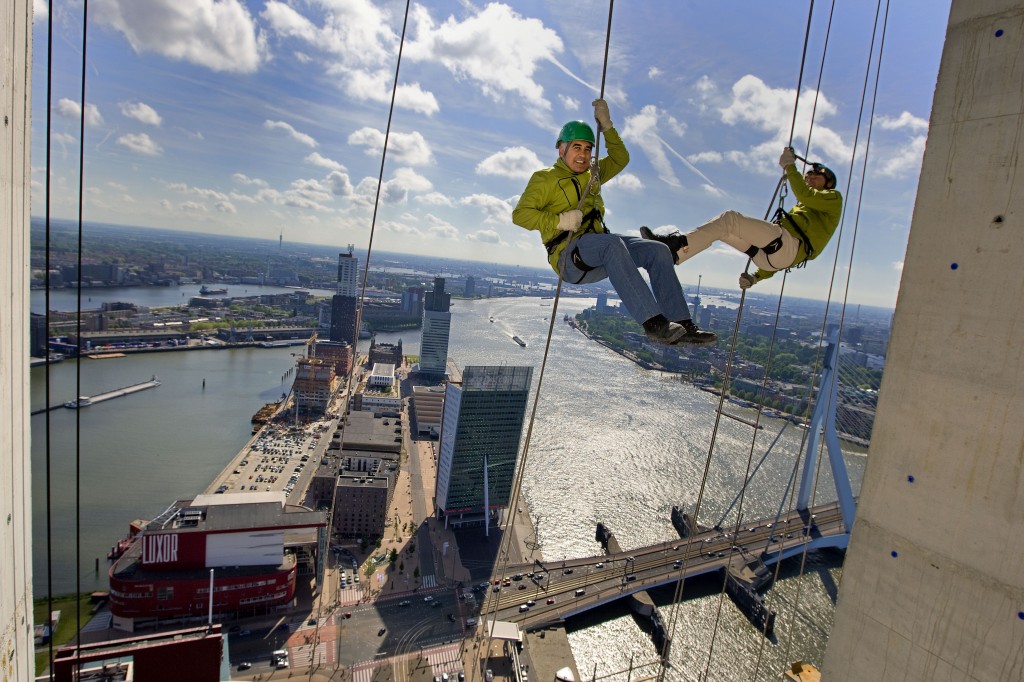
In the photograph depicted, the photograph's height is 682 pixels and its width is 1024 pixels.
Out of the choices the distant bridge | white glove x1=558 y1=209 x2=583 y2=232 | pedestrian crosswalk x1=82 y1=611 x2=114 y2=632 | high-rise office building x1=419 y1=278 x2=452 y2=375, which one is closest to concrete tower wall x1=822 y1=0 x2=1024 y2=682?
white glove x1=558 y1=209 x2=583 y2=232

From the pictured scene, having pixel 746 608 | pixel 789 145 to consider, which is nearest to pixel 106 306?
pixel 746 608

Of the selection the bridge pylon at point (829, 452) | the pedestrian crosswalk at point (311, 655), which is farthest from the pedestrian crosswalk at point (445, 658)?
the bridge pylon at point (829, 452)

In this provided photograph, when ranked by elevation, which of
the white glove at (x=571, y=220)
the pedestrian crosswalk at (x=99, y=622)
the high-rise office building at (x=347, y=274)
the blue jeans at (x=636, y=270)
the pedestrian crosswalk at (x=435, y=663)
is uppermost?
the white glove at (x=571, y=220)

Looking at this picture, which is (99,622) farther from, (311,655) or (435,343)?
(435,343)

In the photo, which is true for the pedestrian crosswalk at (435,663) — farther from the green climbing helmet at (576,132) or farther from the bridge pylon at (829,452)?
the green climbing helmet at (576,132)

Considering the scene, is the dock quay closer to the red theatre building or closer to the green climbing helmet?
the red theatre building

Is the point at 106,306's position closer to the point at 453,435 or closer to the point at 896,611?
the point at 453,435
